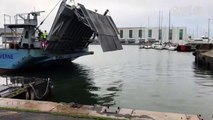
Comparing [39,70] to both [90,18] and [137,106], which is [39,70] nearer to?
[90,18]

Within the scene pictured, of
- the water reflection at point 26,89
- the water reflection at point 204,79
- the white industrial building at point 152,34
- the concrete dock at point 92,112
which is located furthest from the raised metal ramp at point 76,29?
the white industrial building at point 152,34

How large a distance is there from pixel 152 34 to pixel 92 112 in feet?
509

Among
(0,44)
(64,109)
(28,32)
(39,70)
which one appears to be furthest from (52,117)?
(0,44)

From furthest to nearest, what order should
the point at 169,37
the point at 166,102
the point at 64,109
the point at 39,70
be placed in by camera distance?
the point at 169,37
the point at 39,70
the point at 166,102
the point at 64,109

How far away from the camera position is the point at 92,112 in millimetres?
8352

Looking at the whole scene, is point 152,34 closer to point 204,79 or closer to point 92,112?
point 204,79

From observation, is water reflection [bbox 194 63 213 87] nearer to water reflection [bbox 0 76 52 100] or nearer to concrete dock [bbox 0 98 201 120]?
water reflection [bbox 0 76 52 100]

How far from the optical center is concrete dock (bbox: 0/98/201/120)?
7936 millimetres

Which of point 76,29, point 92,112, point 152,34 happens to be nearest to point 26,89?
point 92,112

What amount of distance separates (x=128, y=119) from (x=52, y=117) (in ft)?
6.73

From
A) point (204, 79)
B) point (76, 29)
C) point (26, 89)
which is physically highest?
point (76, 29)

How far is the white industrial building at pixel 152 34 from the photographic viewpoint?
152 meters

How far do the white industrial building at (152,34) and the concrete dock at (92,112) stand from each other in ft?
455

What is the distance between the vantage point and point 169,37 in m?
145
